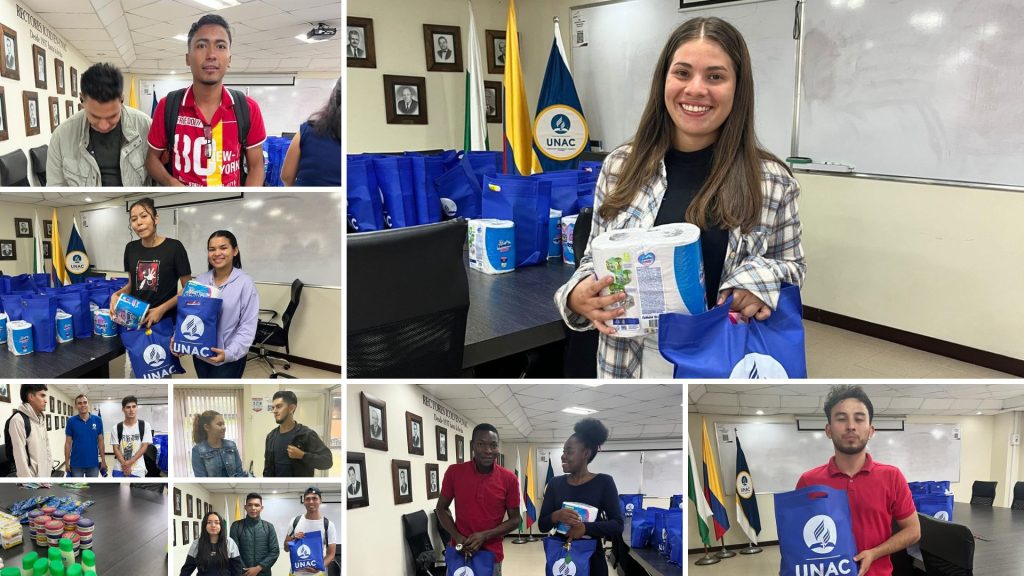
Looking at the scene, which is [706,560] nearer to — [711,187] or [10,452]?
[711,187]

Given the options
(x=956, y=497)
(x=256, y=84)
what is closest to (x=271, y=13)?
(x=256, y=84)

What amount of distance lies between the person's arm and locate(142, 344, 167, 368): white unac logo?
38 cm

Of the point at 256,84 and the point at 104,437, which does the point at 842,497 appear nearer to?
the point at 256,84

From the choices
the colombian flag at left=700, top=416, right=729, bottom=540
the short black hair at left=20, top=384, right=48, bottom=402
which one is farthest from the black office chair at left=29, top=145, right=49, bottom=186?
the colombian flag at left=700, top=416, right=729, bottom=540

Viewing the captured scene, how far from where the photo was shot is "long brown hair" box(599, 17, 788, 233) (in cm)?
137

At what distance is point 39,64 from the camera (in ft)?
3.71

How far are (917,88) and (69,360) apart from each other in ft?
15.4

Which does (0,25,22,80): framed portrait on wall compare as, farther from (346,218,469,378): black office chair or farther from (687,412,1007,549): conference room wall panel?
(687,412,1007,549): conference room wall panel

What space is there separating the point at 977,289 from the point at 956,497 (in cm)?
345

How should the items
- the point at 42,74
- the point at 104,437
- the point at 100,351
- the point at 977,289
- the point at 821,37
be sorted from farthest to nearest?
the point at 821,37
the point at 977,289
the point at 104,437
the point at 100,351
the point at 42,74

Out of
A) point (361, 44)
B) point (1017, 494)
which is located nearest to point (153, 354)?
point (1017, 494)

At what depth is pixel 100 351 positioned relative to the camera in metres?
1.27

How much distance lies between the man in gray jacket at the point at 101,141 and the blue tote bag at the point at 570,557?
1.08 m

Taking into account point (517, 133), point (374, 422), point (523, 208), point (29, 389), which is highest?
point (517, 133)
